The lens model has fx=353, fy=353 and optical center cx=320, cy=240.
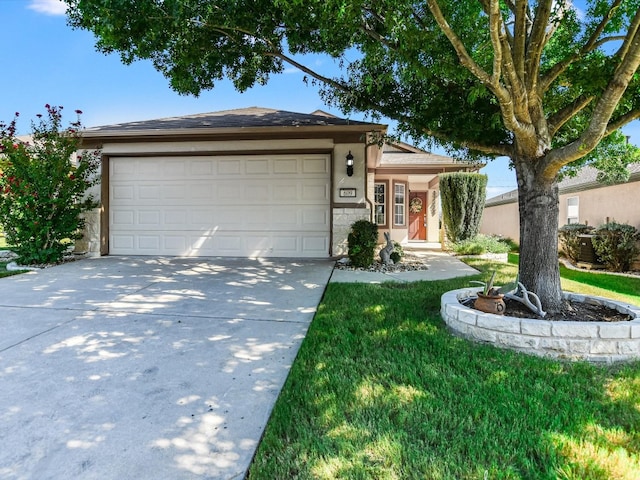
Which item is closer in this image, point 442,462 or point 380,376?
point 442,462

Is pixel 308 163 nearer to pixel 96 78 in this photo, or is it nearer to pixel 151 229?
pixel 151 229

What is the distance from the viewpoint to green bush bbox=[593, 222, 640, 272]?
7840mm

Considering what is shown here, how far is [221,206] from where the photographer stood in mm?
8328

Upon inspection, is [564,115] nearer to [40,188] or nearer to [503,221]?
[40,188]

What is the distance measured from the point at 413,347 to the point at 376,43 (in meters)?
3.76

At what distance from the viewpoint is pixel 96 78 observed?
1201 centimetres

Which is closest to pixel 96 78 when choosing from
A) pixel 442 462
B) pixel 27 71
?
pixel 27 71

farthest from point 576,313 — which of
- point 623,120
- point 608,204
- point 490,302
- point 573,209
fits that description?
point 573,209

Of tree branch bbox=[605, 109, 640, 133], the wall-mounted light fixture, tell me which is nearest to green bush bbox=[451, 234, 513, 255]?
the wall-mounted light fixture

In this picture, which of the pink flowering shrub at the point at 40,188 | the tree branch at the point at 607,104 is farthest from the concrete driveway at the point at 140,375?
the tree branch at the point at 607,104

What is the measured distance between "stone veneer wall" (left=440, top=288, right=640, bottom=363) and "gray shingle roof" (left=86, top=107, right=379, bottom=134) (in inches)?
215

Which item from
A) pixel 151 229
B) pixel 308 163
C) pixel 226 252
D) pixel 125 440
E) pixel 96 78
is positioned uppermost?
pixel 96 78

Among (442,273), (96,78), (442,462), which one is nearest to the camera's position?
(442,462)

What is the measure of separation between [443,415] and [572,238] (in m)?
9.44
